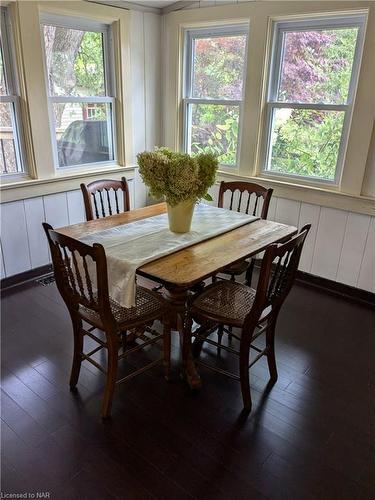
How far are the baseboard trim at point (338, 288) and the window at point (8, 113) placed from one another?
2.56 metres

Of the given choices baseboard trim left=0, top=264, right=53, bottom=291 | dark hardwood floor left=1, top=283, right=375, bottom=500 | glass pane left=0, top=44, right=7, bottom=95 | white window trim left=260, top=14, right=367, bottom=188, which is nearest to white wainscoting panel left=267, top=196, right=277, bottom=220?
white window trim left=260, top=14, right=367, bottom=188

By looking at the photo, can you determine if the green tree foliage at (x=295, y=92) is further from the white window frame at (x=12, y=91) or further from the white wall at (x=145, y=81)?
the white window frame at (x=12, y=91)

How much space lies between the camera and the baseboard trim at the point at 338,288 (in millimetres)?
3033

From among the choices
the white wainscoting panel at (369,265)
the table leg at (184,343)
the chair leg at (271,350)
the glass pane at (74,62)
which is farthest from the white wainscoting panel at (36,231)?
the white wainscoting panel at (369,265)

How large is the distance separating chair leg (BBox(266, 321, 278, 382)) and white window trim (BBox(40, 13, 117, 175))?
225 centimetres

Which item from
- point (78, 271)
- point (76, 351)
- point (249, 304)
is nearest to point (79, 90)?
point (78, 271)

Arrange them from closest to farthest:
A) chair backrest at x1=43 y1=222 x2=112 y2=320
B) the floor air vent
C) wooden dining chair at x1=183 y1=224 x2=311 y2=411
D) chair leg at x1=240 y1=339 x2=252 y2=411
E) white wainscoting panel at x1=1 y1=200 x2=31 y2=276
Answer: chair backrest at x1=43 y1=222 x2=112 y2=320
wooden dining chair at x1=183 y1=224 x2=311 y2=411
chair leg at x1=240 y1=339 x2=252 y2=411
white wainscoting panel at x1=1 y1=200 x2=31 y2=276
the floor air vent

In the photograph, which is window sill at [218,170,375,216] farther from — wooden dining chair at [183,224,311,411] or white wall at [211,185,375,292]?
wooden dining chair at [183,224,311,411]

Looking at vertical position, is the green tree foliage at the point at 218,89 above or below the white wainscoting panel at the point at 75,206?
above

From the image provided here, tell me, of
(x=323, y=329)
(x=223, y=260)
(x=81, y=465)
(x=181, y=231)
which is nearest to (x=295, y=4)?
(x=181, y=231)

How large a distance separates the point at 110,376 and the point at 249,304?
799 mm

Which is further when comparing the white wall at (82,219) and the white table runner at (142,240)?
the white wall at (82,219)

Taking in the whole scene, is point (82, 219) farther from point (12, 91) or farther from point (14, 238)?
point (12, 91)

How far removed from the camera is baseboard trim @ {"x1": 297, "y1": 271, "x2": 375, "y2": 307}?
9.95ft
